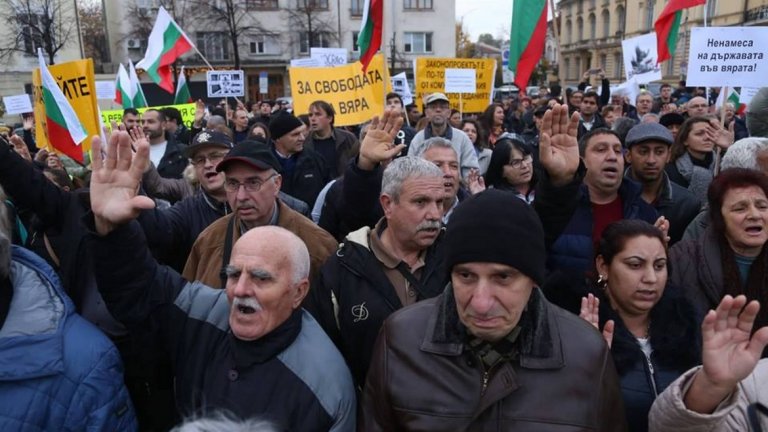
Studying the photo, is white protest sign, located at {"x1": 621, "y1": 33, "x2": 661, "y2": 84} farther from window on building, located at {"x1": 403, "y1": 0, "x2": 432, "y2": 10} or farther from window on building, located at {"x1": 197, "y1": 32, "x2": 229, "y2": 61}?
window on building, located at {"x1": 197, "y1": 32, "x2": 229, "y2": 61}

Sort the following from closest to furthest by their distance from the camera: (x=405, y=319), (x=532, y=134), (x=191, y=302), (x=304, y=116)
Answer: (x=405, y=319), (x=191, y=302), (x=304, y=116), (x=532, y=134)

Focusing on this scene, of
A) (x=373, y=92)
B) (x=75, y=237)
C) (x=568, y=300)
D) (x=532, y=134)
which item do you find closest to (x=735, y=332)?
(x=568, y=300)

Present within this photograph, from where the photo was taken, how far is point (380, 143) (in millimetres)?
3422

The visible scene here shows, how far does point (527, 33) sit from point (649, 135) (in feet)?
7.23

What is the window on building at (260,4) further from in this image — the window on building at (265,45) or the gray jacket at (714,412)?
the gray jacket at (714,412)

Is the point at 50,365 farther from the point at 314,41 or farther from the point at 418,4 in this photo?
the point at 418,4

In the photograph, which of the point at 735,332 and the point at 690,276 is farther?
the point at 690,276

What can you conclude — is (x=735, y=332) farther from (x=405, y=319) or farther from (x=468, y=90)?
(x=468, y=90)

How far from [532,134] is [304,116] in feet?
12.9

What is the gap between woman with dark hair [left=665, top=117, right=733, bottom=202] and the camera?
193 inches

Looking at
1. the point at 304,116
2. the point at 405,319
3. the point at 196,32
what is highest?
the point at 196,32

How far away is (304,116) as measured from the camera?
30.7 ft

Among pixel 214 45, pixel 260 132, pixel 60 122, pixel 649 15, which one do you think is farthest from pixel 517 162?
pixel 649 15

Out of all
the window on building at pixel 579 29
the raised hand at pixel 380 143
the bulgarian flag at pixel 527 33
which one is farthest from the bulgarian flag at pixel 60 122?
the window on building at pixel 579 29
